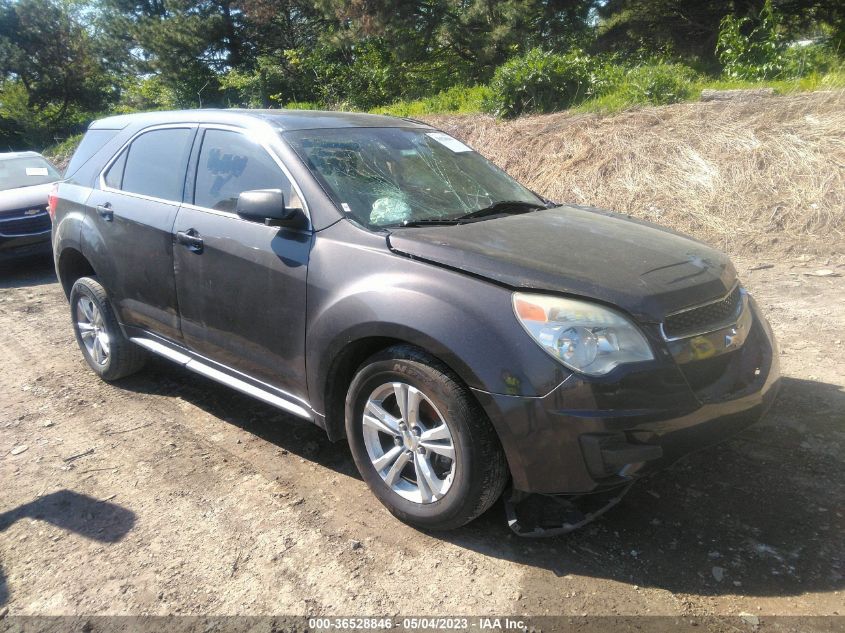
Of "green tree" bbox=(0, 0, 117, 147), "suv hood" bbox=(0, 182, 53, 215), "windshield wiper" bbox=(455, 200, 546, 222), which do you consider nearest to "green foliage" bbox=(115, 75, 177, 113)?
"green tree" bbox=(0, 0, 117, 147)

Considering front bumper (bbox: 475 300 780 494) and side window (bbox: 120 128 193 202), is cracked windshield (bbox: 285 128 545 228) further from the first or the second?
front bumper (bbox: 475 300 780 494)

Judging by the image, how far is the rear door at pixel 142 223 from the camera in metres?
3.96

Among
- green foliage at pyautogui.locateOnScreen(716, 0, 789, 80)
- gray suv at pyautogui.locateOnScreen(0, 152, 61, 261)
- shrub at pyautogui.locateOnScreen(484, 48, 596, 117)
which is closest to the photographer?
gray suv at pyautogui.locateOnScreen(0, 152, 61, 261)

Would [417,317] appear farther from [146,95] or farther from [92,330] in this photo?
[146,95]

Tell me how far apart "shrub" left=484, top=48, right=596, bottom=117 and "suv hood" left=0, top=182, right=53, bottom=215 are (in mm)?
7166

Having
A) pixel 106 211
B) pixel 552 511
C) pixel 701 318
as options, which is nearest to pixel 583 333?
pixel 701 318

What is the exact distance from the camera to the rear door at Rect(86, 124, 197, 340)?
3.96 metres

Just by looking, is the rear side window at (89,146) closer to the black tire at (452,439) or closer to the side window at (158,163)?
the side window at (158,163)

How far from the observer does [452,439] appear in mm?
2717

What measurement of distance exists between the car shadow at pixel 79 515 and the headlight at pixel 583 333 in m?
2.12

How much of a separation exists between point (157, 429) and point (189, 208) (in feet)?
4.49

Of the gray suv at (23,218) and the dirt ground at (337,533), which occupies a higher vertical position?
the dirt ground at (337,533)

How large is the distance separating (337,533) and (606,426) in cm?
133

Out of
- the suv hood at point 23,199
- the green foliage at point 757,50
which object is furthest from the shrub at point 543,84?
the suv hood at point 23,199
